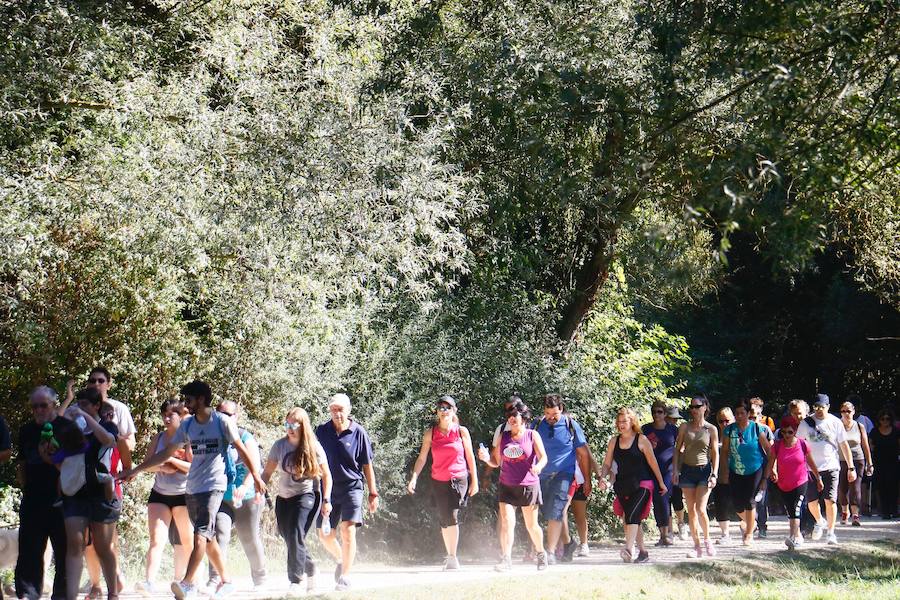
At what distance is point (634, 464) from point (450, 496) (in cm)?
247

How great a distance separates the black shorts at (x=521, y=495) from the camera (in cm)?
1320

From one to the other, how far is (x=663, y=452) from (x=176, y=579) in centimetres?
735

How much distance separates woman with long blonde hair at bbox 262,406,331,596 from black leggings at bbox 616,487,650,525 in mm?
4529

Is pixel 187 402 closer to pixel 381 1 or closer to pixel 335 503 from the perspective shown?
pixel 335 503

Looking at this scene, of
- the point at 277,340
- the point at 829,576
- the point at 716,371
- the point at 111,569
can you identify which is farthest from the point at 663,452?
the point at 716,371

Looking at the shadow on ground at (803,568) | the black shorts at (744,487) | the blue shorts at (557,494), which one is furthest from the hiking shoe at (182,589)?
the black shorts at (744,487)

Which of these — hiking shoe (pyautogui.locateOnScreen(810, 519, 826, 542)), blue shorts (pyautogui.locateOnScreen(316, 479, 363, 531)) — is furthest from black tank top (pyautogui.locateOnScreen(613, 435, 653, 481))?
blue shorts (pyautogui.locateOnScreen(316, 479, 363, 531))

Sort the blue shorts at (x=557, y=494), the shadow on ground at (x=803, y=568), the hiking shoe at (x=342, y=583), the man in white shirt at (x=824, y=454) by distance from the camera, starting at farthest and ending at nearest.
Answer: the man in white shirt at (x=824, y=454) < the blue shorts at (x=557, y=494) < the shadow on ground at (x=803, y=568) < the hiking shoe at (x=342, y=583)

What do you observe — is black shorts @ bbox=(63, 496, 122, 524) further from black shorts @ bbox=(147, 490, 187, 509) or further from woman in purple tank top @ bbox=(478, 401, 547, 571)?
woman in purple tank top @ bbox=(478, 401, 547, 571)

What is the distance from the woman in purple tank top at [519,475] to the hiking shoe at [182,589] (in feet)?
14.2

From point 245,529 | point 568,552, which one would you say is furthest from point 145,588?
point 568,552

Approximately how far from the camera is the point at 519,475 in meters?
13.2

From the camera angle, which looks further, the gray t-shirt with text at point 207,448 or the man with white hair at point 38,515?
the gray t-shirt with text at point 207,448

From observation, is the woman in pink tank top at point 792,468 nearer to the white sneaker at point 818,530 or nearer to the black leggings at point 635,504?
the white sneaker at point 818,530
